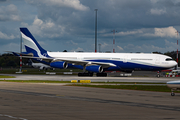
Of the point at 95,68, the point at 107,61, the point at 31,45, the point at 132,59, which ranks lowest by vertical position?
the point at 95,68

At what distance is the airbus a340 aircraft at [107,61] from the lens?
6259cm

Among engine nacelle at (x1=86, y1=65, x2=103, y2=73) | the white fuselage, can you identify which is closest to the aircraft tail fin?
the white fuselage

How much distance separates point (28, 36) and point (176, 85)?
5508 centimetres

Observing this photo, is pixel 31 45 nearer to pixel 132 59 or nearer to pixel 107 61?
pixel 107 61

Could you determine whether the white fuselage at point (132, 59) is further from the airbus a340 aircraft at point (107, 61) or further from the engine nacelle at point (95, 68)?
the engine nacelle at point (95, 68)

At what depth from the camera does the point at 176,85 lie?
82.4 ft

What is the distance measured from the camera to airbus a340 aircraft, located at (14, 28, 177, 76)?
62.6 meters

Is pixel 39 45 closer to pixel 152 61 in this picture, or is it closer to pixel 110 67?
pixel 110 67

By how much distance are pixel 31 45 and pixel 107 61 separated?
21309 mm

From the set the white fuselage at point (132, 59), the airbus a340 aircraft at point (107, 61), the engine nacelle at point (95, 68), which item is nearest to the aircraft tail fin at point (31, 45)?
the airbus a340 aircraft at point (107, 61)

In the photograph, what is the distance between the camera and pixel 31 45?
2904 inches

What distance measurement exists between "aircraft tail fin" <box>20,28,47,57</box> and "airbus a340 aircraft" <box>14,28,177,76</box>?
1.77 metres

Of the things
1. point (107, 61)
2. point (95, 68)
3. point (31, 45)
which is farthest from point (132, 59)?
point (31, 45)

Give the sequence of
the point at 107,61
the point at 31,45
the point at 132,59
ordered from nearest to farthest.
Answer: the point at 132,59, the point at 107,61, the point at 31,45
